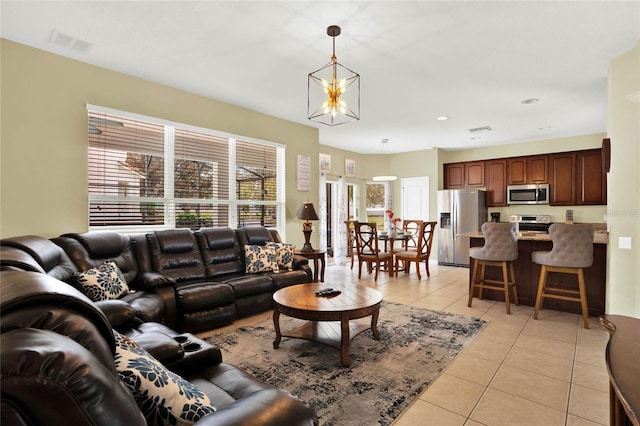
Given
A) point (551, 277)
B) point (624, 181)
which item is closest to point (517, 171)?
point (551, 277)

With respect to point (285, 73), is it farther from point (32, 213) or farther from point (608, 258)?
point (608, 258)

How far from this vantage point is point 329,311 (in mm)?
2561

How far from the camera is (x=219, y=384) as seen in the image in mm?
1514

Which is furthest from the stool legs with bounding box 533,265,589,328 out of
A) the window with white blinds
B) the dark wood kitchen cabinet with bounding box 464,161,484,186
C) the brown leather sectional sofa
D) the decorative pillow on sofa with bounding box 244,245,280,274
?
the dark wood kitchen cabinet with bounding box 464,161,484,186

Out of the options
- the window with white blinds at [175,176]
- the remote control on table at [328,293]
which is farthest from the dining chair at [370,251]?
the remote control on table at [328,293]

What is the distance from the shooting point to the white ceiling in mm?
2480

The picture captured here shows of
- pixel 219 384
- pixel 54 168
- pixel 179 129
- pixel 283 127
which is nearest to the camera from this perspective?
pixel 219 384

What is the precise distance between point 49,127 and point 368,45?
3.13 m

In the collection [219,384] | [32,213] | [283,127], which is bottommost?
[219,384]

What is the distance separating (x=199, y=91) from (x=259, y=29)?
177 centimetres

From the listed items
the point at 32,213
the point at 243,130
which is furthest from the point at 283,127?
the point at 32,213

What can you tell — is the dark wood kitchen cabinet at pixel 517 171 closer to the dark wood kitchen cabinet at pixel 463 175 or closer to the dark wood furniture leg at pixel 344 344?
the dark wood kitchen cabinet at pixel 463 175

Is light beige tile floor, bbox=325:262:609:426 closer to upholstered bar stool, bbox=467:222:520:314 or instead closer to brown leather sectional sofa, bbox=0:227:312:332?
upholstered bar stool, bbox=467:222:520:314

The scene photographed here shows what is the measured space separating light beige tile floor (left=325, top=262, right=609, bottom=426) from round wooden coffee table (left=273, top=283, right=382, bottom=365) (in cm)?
71
